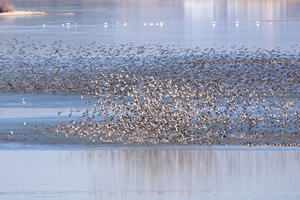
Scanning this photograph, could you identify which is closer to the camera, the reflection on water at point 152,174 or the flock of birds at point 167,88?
the reflection on water at point 152,174

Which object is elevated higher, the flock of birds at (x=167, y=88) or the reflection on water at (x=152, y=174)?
the flock of birds at (x=167, y=88)

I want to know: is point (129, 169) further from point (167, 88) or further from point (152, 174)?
point (167, 88)

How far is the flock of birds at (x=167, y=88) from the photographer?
12.0 metres

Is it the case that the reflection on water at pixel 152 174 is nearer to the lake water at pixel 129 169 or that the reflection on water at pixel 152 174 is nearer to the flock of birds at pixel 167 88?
the lake water at pixel 129 169

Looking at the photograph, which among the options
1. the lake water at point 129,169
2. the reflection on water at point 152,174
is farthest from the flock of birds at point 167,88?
the reflection on water at point 152,174

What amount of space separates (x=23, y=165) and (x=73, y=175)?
36.4 inches

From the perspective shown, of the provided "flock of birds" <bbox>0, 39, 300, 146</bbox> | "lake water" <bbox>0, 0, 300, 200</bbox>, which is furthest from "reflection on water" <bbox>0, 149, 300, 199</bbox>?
"flock of birds" <bbox>0, 39, 300, 146</bbox>

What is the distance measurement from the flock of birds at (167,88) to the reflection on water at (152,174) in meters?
0.92

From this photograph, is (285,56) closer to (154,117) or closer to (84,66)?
(84,66)

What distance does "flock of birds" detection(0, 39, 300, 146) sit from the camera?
39.2ft

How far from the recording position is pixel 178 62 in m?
21.9

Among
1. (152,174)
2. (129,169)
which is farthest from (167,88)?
(152,174)

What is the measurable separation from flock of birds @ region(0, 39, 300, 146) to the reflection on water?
919mm

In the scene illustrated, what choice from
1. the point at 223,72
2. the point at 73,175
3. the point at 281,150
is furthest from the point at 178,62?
the point at 73,175
